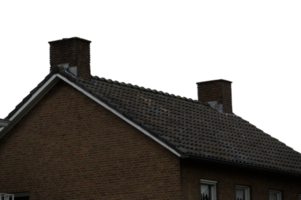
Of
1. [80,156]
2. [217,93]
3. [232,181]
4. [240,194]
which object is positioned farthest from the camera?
[217,93]

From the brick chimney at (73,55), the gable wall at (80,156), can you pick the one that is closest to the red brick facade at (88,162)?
the gable wall at (80,156)

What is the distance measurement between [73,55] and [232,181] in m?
7.05

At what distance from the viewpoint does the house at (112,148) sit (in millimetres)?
20969

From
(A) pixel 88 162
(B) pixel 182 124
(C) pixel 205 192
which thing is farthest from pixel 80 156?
(C) pixel 205 192

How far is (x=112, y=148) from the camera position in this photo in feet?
71.1

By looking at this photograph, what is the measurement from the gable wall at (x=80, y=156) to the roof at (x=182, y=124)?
0.40 meters

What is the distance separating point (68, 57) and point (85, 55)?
626mm

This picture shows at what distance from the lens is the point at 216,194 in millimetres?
22469

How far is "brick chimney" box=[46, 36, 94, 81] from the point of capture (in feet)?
78.5

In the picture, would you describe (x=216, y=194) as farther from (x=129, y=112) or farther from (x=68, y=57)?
(x=68, y=57)

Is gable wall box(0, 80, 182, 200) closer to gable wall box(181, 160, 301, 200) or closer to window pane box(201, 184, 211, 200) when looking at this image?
gable wall box(181, 160, 301, 200)

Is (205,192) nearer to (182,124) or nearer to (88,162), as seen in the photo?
(182,124)

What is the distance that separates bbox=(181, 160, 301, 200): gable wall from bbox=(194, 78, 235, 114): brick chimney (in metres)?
4.67

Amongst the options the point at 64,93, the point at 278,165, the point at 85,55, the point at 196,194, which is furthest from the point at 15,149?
the point at 278,165
